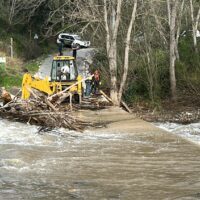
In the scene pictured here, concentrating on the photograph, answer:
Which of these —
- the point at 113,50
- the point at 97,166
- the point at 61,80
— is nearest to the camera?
the point at 97,166

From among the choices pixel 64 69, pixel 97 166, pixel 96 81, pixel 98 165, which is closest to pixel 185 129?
pixel 64 69

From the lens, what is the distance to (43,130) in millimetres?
17828

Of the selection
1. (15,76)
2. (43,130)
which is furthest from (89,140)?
(15,76)

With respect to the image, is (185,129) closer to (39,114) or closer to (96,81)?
Result: (39,114)

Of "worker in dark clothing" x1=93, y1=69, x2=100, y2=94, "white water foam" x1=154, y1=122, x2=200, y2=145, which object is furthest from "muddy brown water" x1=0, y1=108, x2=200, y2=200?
"worker in dark clothing" x1=93, y1=69, x2=100, y2=94

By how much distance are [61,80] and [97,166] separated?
13.5m

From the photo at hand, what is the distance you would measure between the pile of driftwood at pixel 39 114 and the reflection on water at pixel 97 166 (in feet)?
4.06

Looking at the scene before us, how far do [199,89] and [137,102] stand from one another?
3.43 metres

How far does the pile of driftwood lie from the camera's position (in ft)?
60.7

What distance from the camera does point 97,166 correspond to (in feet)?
40.0

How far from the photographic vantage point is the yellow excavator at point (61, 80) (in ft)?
79.0

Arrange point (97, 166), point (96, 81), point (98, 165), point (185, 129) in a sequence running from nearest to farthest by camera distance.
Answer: point (97, 166), point (98, 165), point (185, 129), point (96, 81)

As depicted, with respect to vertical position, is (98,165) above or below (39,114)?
below

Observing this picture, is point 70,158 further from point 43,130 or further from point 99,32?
point 99,32
